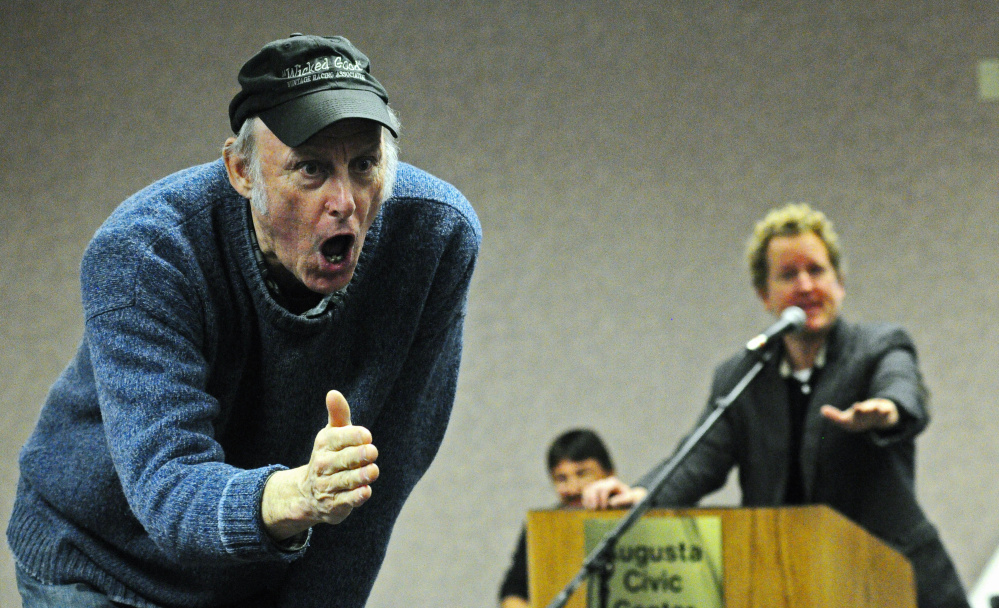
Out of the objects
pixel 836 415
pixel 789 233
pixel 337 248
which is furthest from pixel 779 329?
pixel 337 248

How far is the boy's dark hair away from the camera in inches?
109

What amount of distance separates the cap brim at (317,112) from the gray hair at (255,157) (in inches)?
1.8

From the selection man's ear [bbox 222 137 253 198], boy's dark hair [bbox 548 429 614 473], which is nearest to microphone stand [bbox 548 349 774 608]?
man's ear [bbox 222 137 253 198]

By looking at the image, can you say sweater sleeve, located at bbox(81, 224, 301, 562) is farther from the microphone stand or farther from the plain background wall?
the plain background wall

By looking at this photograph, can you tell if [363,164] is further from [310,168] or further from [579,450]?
[579,450]

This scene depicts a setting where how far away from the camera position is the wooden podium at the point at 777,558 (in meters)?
1.63

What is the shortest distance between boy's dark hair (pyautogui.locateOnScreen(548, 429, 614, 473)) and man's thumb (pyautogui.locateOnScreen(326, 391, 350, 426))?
1.98 metres

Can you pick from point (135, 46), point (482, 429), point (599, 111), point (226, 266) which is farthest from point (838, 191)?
point (226, 266)

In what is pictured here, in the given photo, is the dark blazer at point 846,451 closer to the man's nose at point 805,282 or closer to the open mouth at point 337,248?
the man's nose at point 805,282

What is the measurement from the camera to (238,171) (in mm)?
1068

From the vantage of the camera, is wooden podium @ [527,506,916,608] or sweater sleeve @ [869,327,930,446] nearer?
wooden podium @ [527,506,916,608]

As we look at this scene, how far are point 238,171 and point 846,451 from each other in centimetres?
148

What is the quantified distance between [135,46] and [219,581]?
93.6 inches

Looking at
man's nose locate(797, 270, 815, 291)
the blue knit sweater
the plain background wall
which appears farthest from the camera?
the plain background wall
